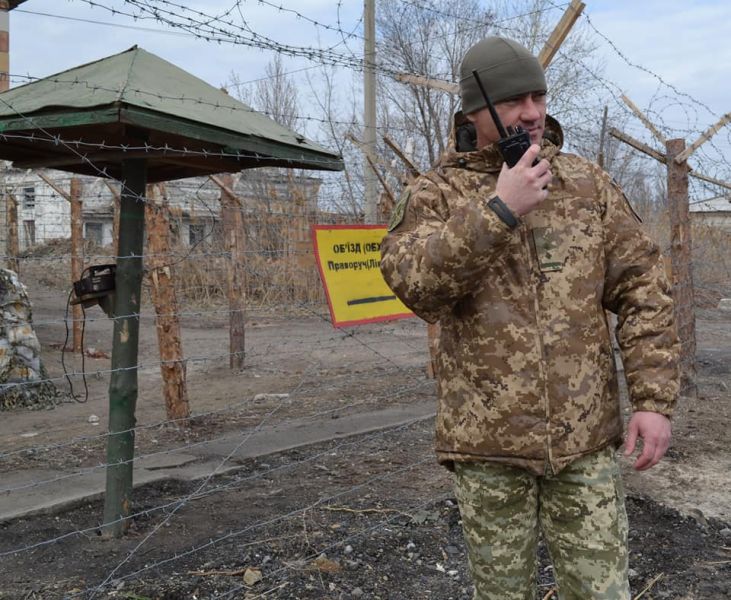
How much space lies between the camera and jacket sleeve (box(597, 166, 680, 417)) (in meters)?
2.01

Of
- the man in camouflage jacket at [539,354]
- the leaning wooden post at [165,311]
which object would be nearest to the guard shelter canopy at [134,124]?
the man in camouflage jacket at [539,354]

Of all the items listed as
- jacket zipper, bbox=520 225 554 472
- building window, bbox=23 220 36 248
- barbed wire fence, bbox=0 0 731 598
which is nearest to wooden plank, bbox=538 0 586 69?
barbed wire fence, bbox=0 0 731 598

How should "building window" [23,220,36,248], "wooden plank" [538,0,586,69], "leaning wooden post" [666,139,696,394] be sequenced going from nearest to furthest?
"wooden plank" [538,0,586,69] → "leaning wooden post" [666,139,696,394] → "building window" [23,220,36,248]

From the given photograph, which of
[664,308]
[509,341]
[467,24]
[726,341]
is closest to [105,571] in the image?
[509,341]

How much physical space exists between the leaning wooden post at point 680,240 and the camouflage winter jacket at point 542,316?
205 inches

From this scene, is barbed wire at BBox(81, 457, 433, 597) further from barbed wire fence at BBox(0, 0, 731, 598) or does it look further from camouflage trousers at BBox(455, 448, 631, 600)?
camouflage trousers at BBox(455, 448, 631, 600)

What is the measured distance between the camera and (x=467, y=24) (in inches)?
778

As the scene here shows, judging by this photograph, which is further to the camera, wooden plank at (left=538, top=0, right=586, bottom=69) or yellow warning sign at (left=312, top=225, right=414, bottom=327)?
wooden plank at (left=538, top=0, right=586, bottom=69)

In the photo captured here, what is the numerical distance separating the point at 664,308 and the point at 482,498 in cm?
71

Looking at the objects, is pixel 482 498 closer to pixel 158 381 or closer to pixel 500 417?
pixel 500 417

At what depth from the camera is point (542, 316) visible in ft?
6.51

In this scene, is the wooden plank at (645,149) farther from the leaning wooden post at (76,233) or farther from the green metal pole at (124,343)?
the leaning wooden post at (76,233)

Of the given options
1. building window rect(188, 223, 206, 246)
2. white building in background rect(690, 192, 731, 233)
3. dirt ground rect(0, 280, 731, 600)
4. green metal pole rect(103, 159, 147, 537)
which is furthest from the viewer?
building window rect(188, 223, 206, 246)

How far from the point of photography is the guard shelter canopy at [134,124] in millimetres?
3105
